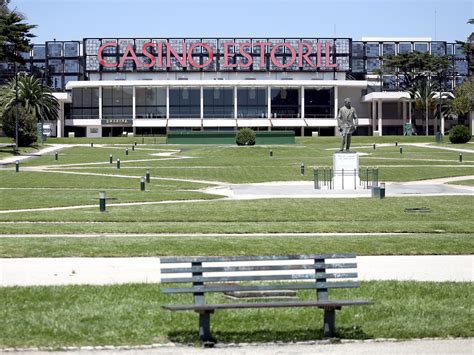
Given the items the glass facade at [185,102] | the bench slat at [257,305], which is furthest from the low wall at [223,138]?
the bench slat at [257,305]

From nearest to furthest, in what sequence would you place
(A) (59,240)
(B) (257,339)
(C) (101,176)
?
(B) (257,339), (A) (59,240), (C) (101,176)

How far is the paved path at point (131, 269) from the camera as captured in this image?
14.2 m

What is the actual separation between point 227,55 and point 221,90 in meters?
6.92

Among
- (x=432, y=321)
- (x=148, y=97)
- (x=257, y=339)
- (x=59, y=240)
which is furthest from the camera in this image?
(x=148, y=97)

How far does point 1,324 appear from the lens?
10.9 meters

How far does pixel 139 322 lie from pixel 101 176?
134 ft

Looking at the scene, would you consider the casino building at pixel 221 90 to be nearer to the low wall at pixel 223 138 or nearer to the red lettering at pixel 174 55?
the red lettering at pixel 174 55

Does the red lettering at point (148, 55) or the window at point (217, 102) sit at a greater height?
the red lettering at point (148, 55)

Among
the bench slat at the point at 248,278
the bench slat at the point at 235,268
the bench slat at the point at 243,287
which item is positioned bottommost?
the bench slat at the point at 243,287

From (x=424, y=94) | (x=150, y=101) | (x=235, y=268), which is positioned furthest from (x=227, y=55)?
(x=235, y=268)

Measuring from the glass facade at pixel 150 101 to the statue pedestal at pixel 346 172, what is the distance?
9416cm

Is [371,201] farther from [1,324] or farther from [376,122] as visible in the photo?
[376,122]

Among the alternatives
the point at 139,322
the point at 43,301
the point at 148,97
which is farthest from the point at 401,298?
the point at 148,97

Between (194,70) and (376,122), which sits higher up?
(194,70)
